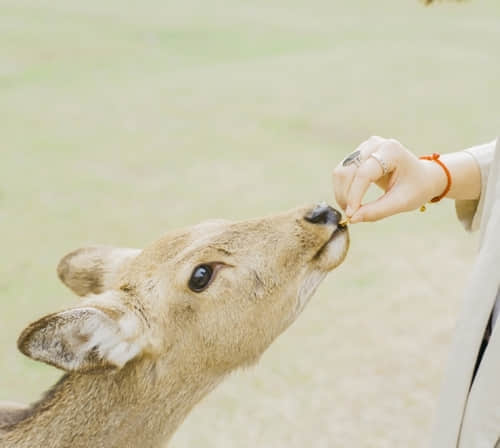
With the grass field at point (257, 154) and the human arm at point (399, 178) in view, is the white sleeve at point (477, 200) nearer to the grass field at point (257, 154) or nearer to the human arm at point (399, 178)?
the human arm at point (399, 178)

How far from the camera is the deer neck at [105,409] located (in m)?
2.30

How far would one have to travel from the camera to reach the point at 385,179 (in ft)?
7.41

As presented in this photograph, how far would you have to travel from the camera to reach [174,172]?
7.74 meters

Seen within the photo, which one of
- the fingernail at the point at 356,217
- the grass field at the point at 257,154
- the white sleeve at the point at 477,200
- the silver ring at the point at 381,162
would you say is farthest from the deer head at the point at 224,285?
the grass field at the point at 257,154

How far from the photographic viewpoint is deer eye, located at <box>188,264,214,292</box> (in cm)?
233

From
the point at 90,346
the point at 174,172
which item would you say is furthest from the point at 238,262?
the point at 174,172

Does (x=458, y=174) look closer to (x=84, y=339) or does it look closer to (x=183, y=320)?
(x=183, y=320)

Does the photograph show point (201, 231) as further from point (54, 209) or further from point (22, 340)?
point (54, 209)

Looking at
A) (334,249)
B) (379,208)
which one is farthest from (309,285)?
(379,208)

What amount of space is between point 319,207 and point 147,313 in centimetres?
67

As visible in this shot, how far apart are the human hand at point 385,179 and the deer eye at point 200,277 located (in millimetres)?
489

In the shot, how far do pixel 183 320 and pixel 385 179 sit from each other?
2.62ft

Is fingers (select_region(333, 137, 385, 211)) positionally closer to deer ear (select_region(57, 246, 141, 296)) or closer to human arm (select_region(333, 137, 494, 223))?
human arm (select_region(333, 137, 494, 223))

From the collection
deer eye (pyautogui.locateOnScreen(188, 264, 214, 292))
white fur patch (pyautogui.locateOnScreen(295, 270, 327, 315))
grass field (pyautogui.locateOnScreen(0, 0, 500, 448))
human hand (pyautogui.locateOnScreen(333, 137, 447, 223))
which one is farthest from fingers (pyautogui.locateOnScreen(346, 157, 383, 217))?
grass field (pyautogui.locateOnScreen(0, 0, 500, 448))
